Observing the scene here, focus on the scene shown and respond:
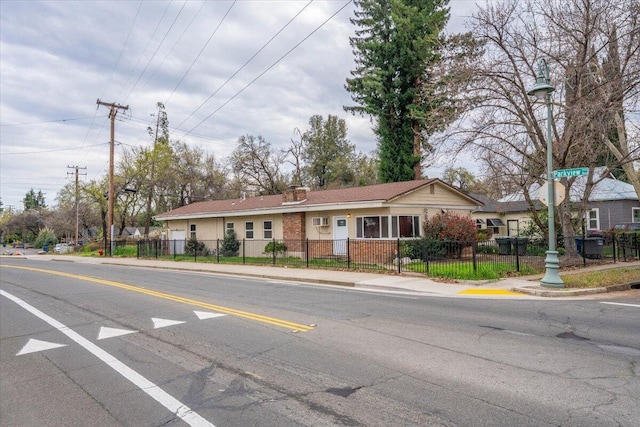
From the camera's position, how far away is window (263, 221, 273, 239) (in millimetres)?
27172

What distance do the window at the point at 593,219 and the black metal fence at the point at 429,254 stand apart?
11.4 m

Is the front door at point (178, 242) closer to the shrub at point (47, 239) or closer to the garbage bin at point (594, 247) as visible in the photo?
the garbage bin at point (594, 247)

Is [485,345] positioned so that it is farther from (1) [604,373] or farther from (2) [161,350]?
(2) [161,350]

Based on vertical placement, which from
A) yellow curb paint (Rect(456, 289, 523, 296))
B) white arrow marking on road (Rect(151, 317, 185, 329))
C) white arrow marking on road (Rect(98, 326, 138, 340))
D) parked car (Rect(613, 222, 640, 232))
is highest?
parked car (Rect(613, 222, 640, 232))

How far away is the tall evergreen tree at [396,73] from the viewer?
3034cm

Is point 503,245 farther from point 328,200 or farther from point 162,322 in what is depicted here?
point 162,322

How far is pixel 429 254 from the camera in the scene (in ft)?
61.6

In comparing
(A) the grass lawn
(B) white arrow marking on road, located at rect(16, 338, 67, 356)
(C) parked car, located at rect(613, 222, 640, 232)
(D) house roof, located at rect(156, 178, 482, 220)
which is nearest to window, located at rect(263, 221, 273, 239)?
(D) house roof, located at rect(156, 178, 482, 220)

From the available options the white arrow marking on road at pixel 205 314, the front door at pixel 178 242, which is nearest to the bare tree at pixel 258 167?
the front door at pixel 178 242

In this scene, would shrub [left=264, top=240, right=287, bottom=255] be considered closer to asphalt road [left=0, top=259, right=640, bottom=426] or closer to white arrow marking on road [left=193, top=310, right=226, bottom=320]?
asphalt road [left=0, top=259, right=640, bottom=426]

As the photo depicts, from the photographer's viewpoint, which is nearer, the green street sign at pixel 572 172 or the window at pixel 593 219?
the green street sign at pixel 572 172

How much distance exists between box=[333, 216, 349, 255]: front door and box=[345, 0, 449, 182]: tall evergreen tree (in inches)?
A: 412

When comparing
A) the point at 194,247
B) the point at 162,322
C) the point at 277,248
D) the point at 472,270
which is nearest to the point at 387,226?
the point at 277,248

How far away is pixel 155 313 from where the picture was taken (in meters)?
9.33
